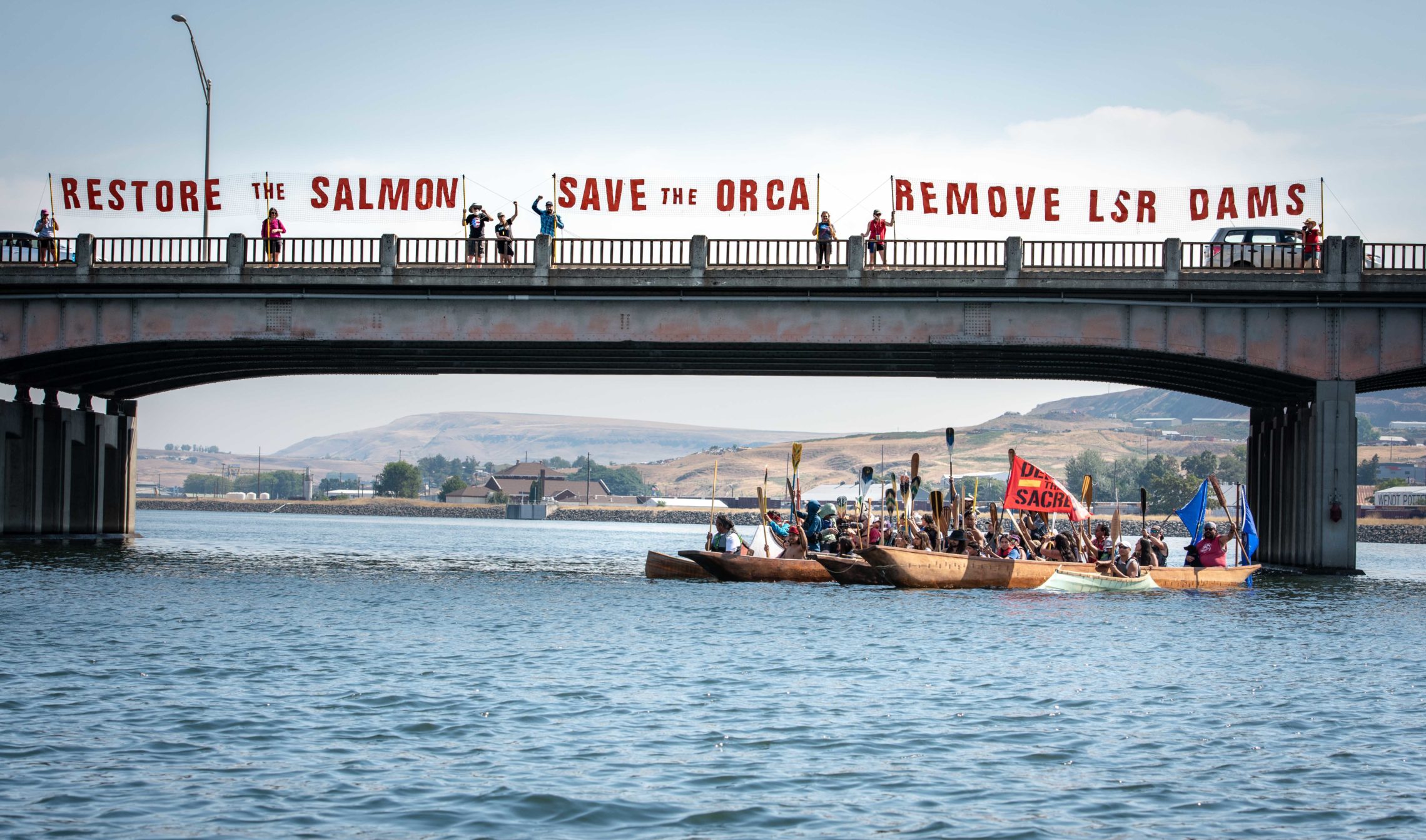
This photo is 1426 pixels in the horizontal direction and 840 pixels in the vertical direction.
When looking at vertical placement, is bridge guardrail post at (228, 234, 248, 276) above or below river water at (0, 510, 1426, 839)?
above

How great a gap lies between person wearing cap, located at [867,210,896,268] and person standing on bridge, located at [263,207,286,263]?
17277 mm

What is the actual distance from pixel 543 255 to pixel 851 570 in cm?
1285

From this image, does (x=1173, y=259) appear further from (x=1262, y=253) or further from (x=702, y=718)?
(x=702, y=718)

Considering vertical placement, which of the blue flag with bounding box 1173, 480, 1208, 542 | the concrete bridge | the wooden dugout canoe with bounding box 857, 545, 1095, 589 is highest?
the concrete bridge

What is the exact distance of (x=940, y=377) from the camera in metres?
50.8

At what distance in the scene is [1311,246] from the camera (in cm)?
4134

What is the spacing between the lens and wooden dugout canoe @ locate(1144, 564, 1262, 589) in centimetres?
4078

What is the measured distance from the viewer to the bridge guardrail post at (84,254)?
42.6 m

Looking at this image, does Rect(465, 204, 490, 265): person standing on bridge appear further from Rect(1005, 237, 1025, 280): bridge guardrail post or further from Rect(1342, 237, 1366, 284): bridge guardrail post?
Rect(1342, 237, 1366, 284): bridge guardrail post

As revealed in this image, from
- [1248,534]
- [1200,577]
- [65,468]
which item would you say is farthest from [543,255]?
[65,468]

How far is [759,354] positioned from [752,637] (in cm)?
1930

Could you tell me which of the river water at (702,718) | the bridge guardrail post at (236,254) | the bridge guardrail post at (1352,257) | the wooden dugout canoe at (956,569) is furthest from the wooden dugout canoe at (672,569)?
the bridge guardrail post at (1352,257)

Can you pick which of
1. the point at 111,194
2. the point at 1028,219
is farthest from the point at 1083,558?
the point at 111,194

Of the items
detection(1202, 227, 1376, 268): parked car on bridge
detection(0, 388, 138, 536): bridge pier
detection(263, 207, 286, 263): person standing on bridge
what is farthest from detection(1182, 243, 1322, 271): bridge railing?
detection(0, 388, 138, 536): bridge pier
